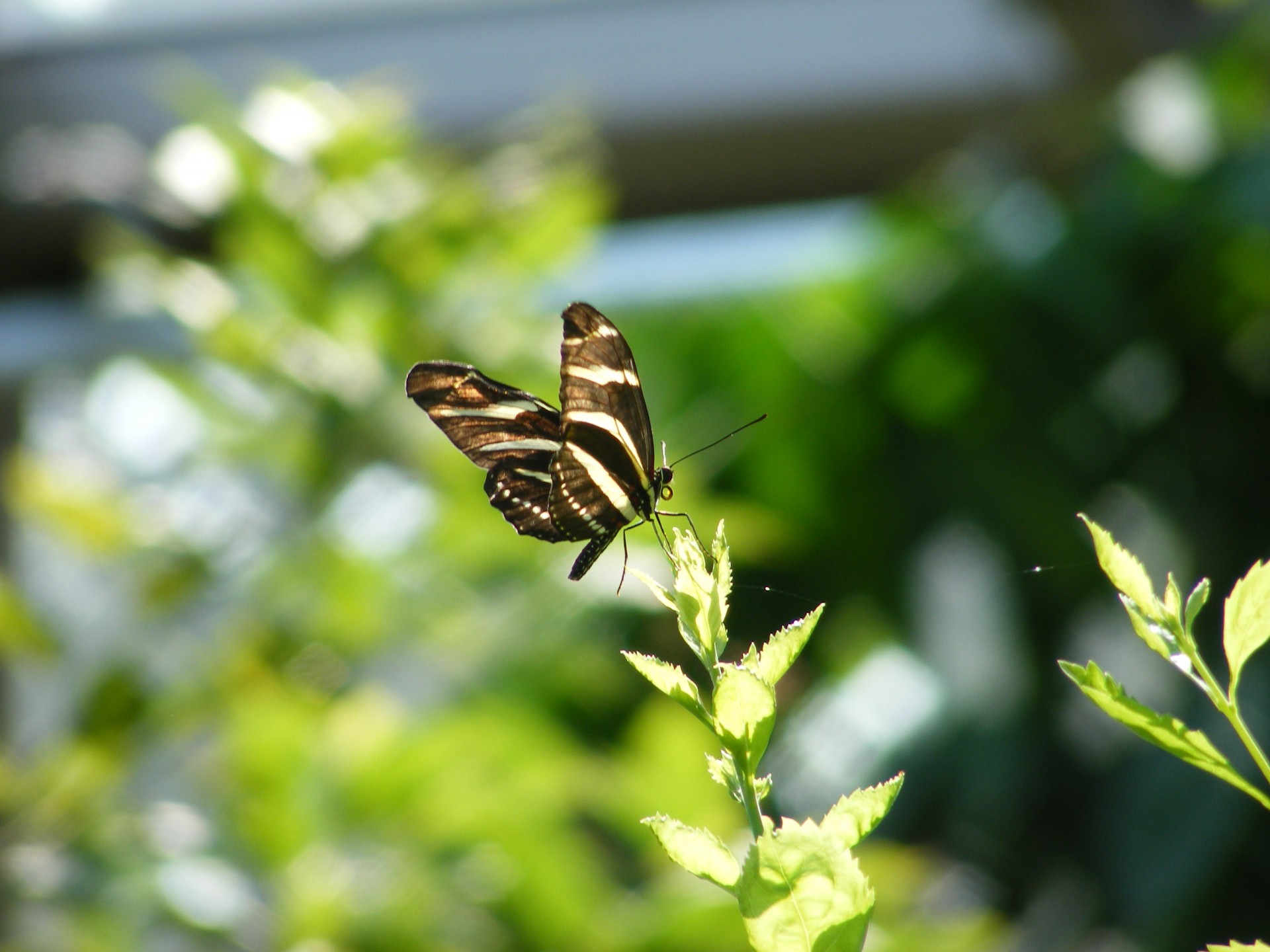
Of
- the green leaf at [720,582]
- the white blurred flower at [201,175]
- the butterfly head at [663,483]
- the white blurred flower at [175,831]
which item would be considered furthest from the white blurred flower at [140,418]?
the green leaf at [720,582]

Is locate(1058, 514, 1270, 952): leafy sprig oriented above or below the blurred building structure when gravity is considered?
below

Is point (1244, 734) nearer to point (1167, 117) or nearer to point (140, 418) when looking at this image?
point (140, 418)

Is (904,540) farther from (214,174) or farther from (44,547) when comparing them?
(44,547)

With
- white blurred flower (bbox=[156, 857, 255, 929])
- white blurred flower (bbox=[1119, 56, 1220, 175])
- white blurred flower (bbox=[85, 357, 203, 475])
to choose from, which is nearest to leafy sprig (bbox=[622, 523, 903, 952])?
white blurred flower (bbox=[156, 857, 255, 929])

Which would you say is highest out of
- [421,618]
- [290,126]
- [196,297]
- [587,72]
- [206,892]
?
[587,72]

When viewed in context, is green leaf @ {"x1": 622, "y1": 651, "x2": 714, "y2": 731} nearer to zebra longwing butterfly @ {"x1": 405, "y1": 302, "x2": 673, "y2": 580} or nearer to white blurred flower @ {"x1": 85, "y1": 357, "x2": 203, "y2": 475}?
zebra longwing butterfly @ {"x1": 405, "y1": 302, "x2": 673, "y2": 580}

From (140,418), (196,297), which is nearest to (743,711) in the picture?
(196,297)
